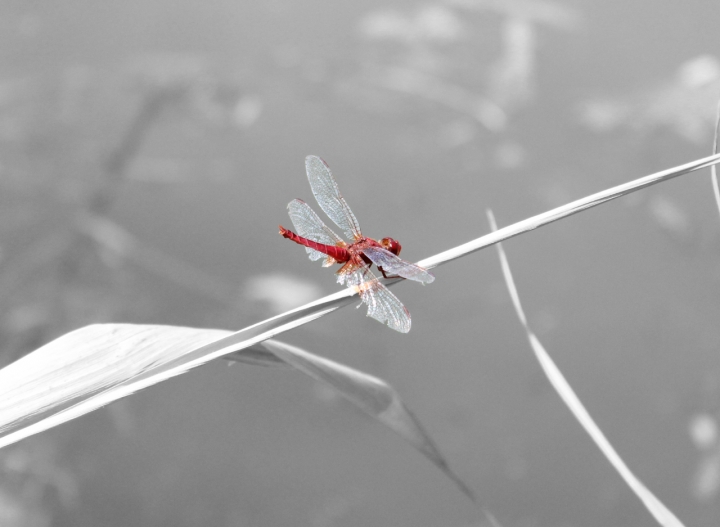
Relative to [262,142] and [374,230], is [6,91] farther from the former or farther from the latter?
[374,230]

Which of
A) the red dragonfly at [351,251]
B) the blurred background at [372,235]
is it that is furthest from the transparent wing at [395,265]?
the blurred background at [372,235]

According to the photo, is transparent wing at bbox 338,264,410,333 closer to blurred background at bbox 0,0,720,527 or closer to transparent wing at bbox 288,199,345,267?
transparent wing at bbox 288,199,345,267

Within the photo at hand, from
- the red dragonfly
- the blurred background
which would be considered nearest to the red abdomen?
the red dragonfly

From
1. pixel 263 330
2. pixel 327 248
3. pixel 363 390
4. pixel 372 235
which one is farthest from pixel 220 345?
pixel 372 235

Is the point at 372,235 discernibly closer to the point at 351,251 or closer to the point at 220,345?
the point at 351,251

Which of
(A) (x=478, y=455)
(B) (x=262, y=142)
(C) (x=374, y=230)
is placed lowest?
(A) (x=478, y=455)

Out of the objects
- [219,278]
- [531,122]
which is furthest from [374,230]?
[531,122]

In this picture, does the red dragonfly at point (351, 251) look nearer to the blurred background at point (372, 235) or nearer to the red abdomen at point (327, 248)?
the red abdomen at point (327, 248)
